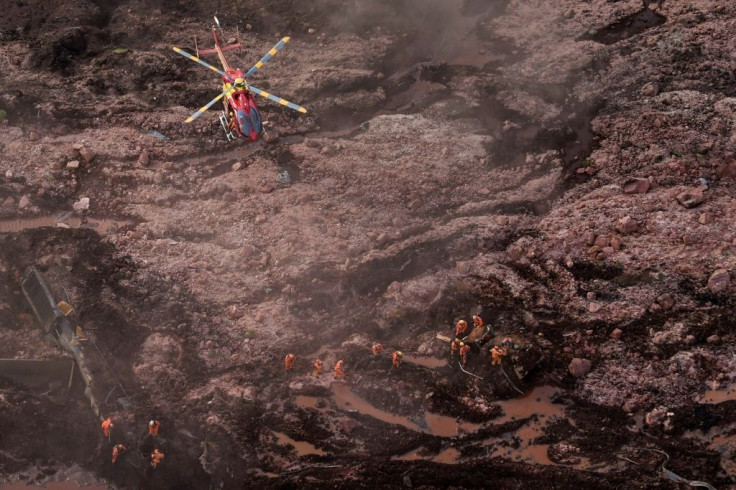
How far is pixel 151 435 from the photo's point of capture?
41.8 ft

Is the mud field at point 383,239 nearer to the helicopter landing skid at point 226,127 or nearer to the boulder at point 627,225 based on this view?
→ the boulder at point 627,225

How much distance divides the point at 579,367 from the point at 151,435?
887cm

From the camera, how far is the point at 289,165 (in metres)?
17.5

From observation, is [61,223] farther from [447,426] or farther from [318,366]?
[447,426]

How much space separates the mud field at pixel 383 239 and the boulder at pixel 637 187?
51mm

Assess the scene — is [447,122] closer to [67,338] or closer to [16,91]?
[67,338]

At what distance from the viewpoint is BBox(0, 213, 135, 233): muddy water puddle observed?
1648 centimetres

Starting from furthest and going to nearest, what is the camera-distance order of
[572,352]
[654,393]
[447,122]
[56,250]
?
1. [447,122]
2. [56,250]
3. [572,352]
4. [654,393]

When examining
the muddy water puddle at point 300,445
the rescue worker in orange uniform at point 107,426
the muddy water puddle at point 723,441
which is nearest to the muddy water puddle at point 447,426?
the muddy water puddle at point 300,445

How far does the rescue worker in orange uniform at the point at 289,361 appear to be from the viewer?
1338 centimetres

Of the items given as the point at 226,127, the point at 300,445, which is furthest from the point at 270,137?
the point at 300,445

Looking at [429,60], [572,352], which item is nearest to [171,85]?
[429,60]

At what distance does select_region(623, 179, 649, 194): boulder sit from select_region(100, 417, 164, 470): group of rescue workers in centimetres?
1216

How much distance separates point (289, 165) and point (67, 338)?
7216mm
